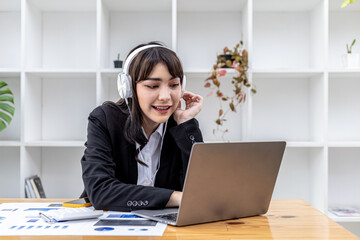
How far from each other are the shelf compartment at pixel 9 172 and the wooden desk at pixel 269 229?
230cm

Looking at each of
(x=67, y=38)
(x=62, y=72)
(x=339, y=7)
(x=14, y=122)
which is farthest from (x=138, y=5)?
(x=339, y=7)

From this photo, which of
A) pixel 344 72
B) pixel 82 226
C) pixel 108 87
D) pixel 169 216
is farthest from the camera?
pixel 108 87

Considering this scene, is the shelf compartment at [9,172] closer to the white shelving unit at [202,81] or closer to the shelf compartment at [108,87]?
the white shelving unit at [202,81]

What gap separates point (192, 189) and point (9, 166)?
2.42m

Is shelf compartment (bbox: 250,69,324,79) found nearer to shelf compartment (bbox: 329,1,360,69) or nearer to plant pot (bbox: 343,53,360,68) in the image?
plant pot (bbox: 343,53,360,68)

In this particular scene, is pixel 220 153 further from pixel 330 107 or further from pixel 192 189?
pixel 330 107

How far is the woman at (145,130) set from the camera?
163 cm

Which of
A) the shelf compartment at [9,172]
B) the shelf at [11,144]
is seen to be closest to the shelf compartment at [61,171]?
the shelf compartment at [9,172]

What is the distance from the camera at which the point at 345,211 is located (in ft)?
9.02

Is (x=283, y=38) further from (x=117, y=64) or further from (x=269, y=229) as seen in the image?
(x=269, y=229)

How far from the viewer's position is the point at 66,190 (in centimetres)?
304

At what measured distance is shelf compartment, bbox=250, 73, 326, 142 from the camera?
3018 millimetres

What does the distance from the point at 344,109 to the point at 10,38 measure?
103 inches

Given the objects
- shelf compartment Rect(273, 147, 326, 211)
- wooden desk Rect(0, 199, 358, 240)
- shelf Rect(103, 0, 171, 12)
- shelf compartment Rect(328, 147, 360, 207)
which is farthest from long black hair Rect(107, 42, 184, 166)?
shelf compartment Rect(328, 147, 360, 207)
